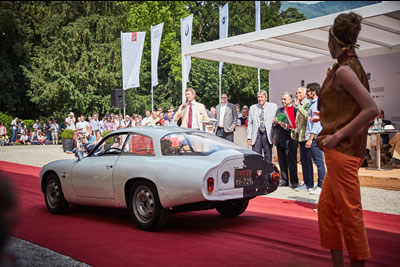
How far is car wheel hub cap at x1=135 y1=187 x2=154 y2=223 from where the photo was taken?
18.8 feet

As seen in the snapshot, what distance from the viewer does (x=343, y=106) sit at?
3.01 meters

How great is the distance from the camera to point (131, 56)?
75.9 ft

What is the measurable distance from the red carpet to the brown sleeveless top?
1.65 m

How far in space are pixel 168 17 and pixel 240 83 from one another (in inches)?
436

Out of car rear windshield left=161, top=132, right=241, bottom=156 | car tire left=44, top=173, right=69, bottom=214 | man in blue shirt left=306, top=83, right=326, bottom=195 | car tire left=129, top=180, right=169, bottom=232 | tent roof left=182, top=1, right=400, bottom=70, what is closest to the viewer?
car tire left=129, top=180, right=169, bottom=232

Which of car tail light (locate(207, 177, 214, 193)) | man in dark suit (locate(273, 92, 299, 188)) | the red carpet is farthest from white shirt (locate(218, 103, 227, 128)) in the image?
car tail light (locate(207, 177, 214, 193))

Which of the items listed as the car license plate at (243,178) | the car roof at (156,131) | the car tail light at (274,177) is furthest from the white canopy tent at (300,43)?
the car license plate at (243,178)

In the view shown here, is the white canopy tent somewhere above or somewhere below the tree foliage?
below

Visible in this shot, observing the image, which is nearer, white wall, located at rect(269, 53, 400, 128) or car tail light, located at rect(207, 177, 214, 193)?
car tail light, located at rect(207, 177, 214, 193)

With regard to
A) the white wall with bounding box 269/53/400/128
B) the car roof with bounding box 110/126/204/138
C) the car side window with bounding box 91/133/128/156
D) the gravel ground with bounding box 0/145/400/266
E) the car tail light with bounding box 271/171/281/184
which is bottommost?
the gravel ground with bounding box 0/145/400/266

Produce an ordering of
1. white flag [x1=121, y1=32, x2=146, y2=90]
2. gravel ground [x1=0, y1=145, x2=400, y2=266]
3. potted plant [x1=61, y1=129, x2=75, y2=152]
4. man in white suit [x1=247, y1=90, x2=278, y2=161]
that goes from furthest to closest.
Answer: potted plant [x1=61, y1=129, x2=75, y2=152], white flag [x1=121, y1=32, x2=146, y2=90], man in white suit [x1=247, y1=90, x2=278, y2=161], gravel ground [x1=0, y1=145, x2=400, y2=266]

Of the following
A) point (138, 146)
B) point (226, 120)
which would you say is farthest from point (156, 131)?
point (226, 120)

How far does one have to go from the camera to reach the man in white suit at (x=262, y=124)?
10.1 meters

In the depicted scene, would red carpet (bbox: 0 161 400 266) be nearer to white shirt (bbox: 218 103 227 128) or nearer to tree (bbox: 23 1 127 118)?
white shirt (bbox: 218 103 227 128)
